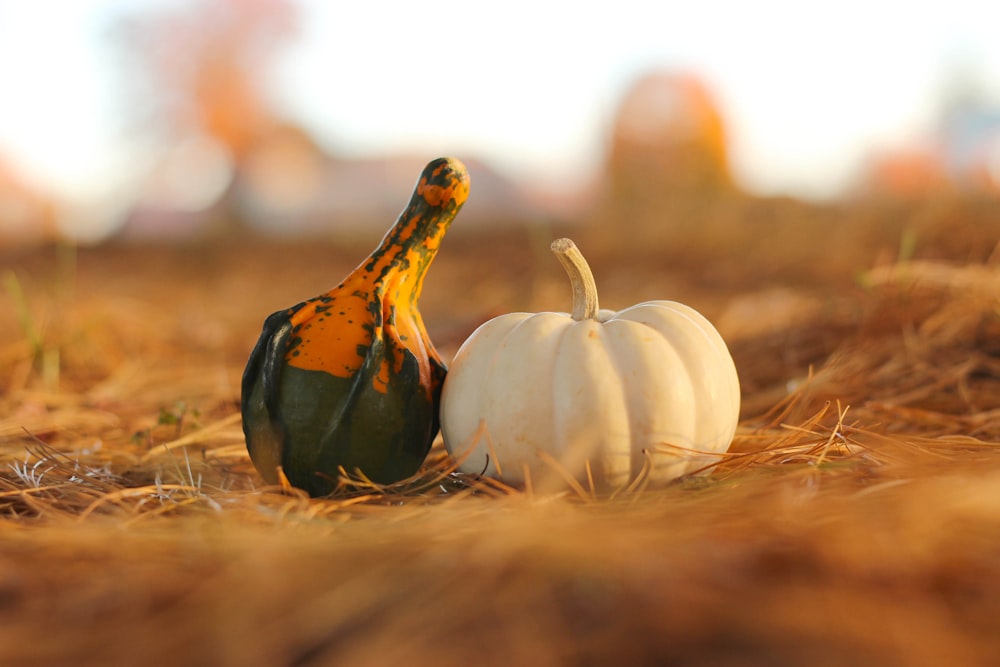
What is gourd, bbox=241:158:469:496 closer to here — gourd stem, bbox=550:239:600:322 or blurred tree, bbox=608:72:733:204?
gourd stem, bbox=550:239:600:322

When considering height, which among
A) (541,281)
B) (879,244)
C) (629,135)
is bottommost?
(541,281)

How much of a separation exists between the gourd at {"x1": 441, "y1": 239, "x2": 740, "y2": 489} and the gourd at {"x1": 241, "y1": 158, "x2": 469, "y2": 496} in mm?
128

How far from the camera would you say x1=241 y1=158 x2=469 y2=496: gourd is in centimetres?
184

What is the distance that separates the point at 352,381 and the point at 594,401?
21.7 inches

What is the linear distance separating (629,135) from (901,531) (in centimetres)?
1064

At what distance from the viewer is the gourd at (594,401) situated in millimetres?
1689

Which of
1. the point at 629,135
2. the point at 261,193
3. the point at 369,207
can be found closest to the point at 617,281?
the point at 629,135

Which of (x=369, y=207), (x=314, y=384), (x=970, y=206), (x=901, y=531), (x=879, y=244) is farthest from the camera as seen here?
(x=369, y=207)

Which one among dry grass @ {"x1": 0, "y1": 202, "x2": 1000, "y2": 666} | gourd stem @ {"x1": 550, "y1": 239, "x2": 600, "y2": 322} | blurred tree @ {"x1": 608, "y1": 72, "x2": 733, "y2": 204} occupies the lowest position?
dry grass @ {"x1": 0, "y1": 202, "x2": 1000, "y2": 666}

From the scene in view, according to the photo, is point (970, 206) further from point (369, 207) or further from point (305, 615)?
point (369, 207)

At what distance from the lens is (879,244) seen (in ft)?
20.7

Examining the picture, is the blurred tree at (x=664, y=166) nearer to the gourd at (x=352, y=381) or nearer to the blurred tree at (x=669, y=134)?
the blurred tree at (x=669, y=134)

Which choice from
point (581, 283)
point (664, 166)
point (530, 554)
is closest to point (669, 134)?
point (664, 166)

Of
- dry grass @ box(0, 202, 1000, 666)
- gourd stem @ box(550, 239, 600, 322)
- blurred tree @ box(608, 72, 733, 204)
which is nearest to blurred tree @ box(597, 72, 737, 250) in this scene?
blurred tree @ box(608, 72, 733, 204)
